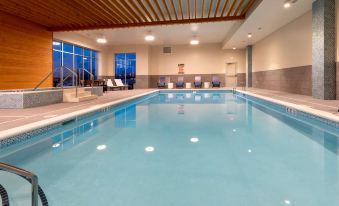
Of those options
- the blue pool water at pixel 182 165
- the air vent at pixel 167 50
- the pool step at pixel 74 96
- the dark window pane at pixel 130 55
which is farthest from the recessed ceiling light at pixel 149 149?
the dark window pane at pixel 130 55

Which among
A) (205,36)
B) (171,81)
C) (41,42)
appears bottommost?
(171,81)

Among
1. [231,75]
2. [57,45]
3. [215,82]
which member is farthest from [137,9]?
[231,75]

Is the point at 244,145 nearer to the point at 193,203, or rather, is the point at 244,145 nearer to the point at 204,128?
the point at 204,128

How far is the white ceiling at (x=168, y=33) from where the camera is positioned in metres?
11.6

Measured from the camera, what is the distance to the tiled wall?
8459mm

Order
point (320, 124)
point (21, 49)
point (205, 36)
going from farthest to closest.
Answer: point (205, 36)
point (21, 49)
point (320, 124)

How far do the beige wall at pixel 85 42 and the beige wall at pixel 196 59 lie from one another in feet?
10.5

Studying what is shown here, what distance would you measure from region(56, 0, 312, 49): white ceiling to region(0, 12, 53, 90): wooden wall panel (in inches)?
102

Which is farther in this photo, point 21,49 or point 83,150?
point 21,49

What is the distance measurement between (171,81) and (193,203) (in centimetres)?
1619

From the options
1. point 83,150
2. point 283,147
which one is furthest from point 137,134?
point 283,147

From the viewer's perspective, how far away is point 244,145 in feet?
10.2

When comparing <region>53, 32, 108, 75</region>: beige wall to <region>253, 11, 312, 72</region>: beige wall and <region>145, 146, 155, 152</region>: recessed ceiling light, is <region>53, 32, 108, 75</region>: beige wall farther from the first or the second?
<region>145, 146, 155, 152</region>: recessed ceiling light

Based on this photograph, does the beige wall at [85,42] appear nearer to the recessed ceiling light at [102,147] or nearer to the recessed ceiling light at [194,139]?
the recessed ceiling light at [102,147]
